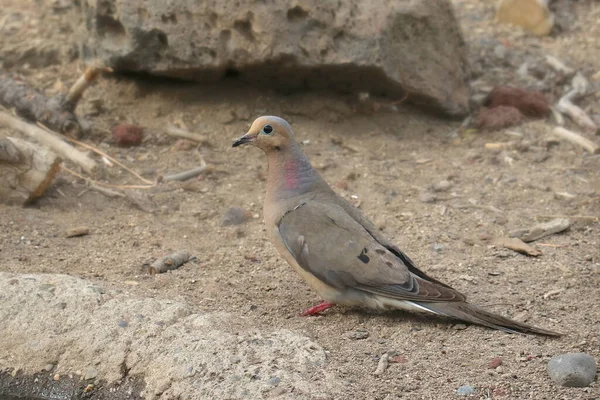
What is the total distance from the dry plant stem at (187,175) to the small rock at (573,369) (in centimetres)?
339

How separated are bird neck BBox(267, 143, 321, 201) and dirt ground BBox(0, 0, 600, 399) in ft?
1.84

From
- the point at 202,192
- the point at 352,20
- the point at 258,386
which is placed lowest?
the point at 202,192

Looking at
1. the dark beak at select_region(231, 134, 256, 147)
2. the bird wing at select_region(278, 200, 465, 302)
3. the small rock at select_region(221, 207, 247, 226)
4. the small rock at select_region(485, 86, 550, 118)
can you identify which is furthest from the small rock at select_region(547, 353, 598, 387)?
the small rock at select_region(485, 86, 550, 118)

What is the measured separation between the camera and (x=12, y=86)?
23.5 ft

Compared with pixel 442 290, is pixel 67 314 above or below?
below

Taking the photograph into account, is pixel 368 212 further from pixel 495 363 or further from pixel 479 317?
pixel 495 363

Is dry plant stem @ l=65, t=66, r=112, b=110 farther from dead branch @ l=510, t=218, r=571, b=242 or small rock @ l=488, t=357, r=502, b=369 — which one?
small rock @ l=488, t=357, r=502, b=369

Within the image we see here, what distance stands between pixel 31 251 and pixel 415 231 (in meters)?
2.36

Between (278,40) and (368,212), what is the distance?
4.82 feet

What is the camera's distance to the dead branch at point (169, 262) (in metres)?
5.31

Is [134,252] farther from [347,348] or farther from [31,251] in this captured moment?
[347,348]

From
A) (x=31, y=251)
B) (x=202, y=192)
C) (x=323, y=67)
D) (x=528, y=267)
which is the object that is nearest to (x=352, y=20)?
(x=323, y=67)

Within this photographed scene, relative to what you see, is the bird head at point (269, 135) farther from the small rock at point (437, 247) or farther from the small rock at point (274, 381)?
the small rock at point (274, 381)

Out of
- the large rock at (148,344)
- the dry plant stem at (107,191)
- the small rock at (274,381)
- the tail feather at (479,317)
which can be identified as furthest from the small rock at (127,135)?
the small rock at (274,381)
